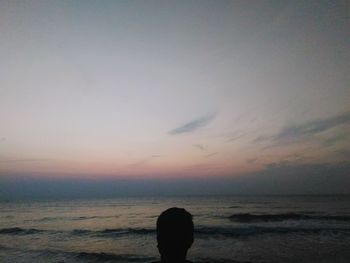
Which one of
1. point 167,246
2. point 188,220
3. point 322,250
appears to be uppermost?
point 188,220

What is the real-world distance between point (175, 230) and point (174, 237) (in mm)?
39

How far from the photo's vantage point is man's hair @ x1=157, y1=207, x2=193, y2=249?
1.77 metres

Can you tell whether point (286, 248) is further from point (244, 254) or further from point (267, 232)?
point (267, 232)

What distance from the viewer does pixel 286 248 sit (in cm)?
1744

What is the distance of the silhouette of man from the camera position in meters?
1.77

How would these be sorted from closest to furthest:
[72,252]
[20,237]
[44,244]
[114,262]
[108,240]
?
[114,262]
[72,252]
[44,244]
[108,240]
[20,237]

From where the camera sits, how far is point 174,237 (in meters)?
1.77

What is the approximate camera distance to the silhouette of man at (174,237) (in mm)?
1767

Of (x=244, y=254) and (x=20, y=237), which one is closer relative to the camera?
(x=244, y=254)

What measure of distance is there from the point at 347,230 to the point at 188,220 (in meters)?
27.1

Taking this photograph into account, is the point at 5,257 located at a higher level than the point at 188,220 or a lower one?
lower

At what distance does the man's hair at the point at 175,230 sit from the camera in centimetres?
177

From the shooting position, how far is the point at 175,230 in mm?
1773

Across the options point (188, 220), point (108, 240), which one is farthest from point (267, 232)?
point (188, 220)
